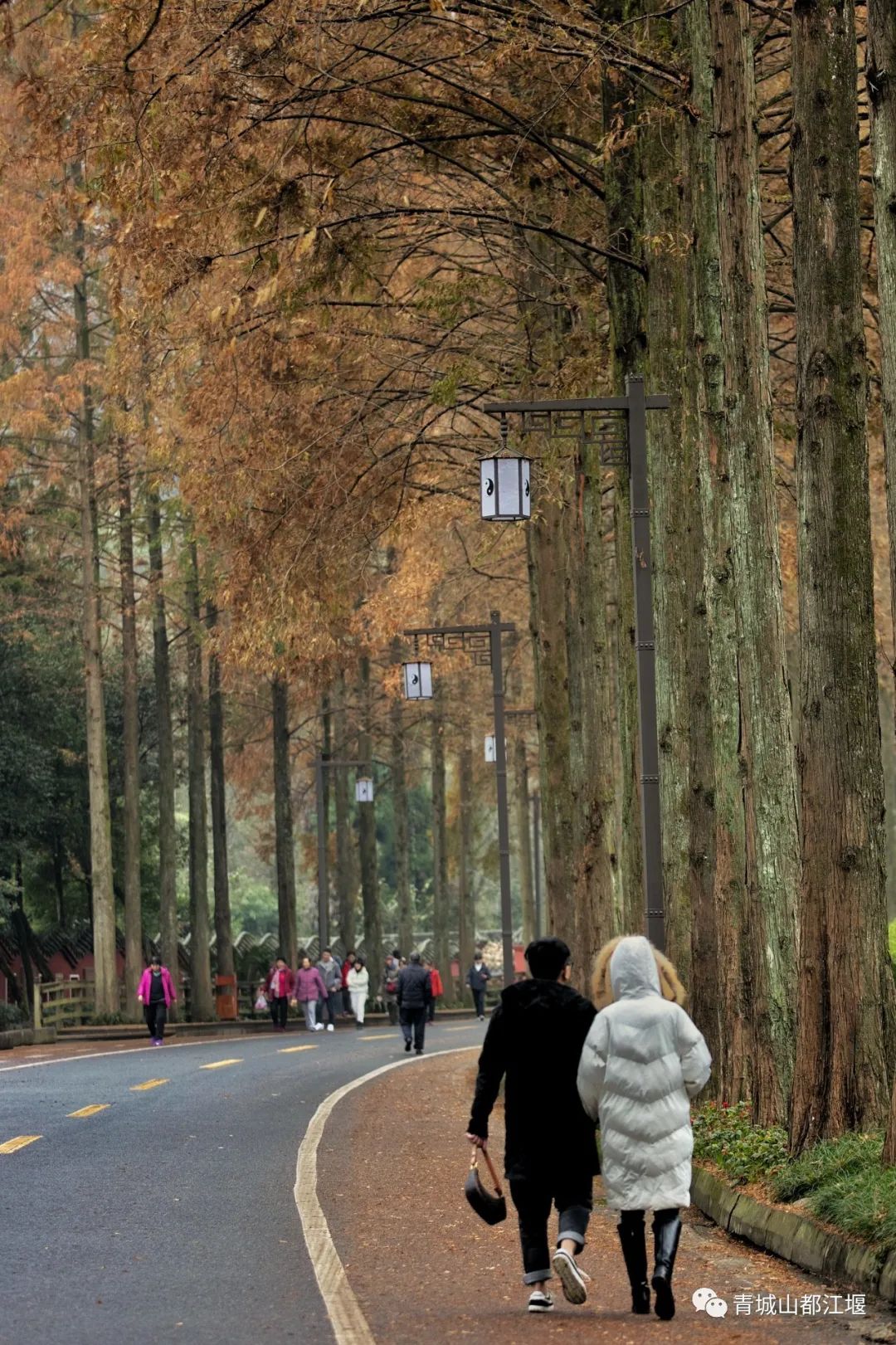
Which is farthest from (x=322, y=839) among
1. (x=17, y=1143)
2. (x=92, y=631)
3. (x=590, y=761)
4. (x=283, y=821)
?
(x=17, y=1143)

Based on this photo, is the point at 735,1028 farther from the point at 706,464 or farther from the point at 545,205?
the point at 545,205

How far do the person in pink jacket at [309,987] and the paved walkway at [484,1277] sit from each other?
27.8 m

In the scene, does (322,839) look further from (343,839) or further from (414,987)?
(414,987)

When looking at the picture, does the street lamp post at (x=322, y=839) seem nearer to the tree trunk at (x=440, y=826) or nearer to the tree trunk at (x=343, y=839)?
the tree trunk at (x=440, y=826)

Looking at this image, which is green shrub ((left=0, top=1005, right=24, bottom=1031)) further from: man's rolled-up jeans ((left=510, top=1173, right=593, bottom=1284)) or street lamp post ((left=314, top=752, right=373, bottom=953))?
man's rolled-up jeans ((left=510, top=1173, right=593, bottom=1284))

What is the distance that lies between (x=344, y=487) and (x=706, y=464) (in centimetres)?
806

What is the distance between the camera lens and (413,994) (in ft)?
110

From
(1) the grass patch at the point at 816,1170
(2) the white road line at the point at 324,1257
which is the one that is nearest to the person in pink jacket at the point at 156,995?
(2) the white road line at the point at 324,1257

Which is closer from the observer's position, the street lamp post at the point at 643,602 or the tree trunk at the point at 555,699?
the street lamp post at the point at 643,602

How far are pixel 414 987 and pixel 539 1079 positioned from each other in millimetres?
24241

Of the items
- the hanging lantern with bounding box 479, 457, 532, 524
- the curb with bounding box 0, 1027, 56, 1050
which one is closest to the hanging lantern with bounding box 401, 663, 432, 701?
the curb with bounding box 0, 1027, 56, 1050

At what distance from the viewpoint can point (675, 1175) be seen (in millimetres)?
8836

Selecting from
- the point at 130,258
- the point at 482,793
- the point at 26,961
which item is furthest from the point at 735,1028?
the point at 482,793

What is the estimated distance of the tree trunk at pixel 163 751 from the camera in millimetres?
45125
